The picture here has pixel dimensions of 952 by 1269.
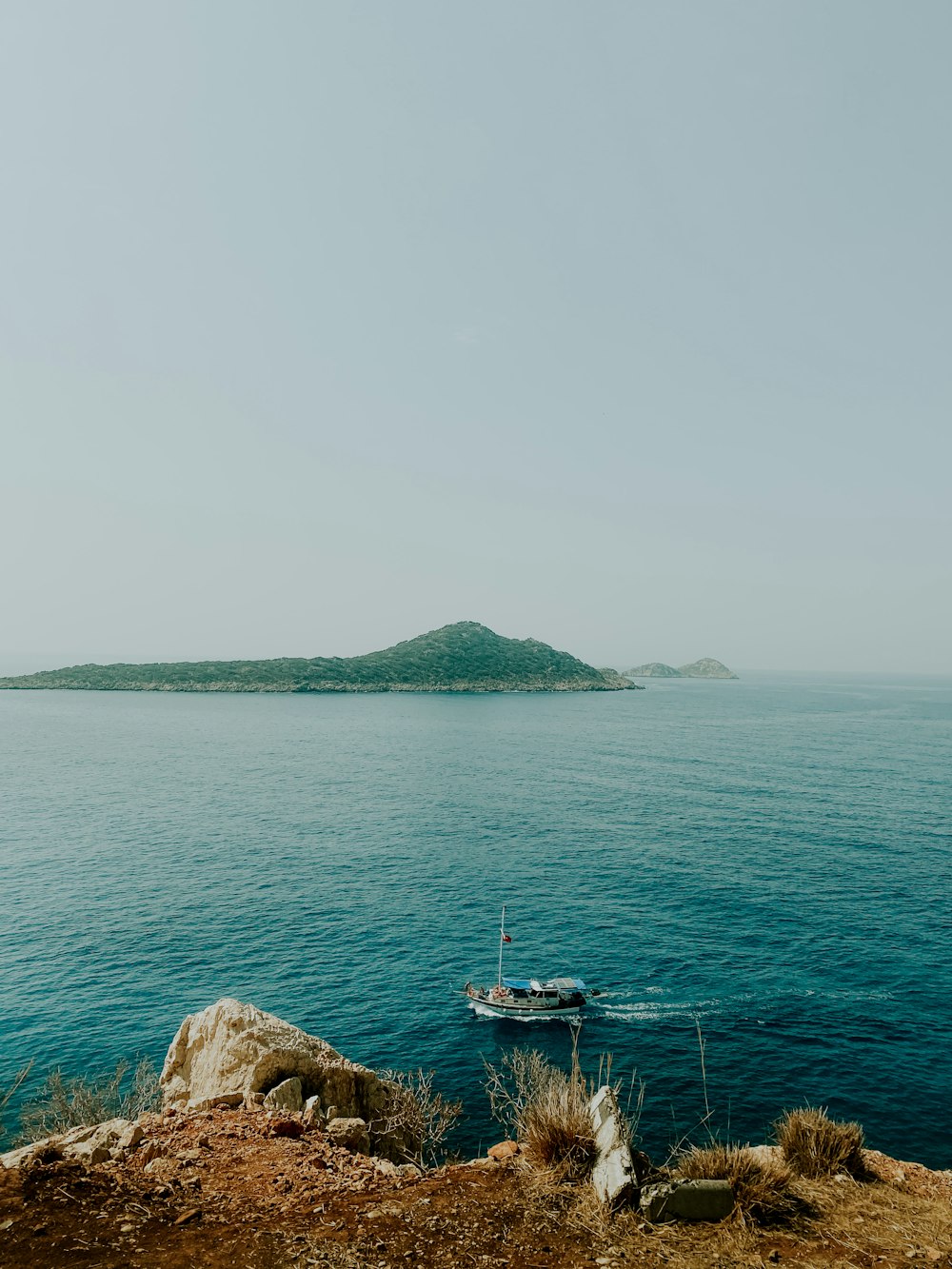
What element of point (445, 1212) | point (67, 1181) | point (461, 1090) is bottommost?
point (461, 1090)

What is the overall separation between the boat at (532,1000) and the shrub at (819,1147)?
26.8 m

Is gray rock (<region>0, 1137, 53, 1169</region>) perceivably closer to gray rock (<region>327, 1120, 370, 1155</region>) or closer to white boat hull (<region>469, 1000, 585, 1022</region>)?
gray rock (<region>327, 1120, 370, 1155</region>)

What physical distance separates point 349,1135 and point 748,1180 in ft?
31.1

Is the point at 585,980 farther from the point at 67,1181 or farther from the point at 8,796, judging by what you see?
the point at 8,796

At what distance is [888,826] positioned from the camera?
73.8m

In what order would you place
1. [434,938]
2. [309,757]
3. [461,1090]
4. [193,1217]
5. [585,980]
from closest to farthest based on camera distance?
1. [193,1217]
2. [461,1090]
3. [585,980]
4. [434,938]
5. [309,757]

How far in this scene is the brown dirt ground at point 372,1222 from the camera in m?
10.1

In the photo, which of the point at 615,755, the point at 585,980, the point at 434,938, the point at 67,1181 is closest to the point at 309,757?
the point at 615,755

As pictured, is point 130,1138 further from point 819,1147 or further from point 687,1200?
point 819,1147

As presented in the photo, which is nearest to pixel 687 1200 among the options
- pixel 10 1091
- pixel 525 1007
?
pixel 10 1091

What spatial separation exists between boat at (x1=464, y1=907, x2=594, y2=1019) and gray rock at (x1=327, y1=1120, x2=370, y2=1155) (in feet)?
78.8

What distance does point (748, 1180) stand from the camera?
12.7 m

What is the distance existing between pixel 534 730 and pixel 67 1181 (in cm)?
16664

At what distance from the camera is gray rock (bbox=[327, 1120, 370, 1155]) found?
16.5 metres
